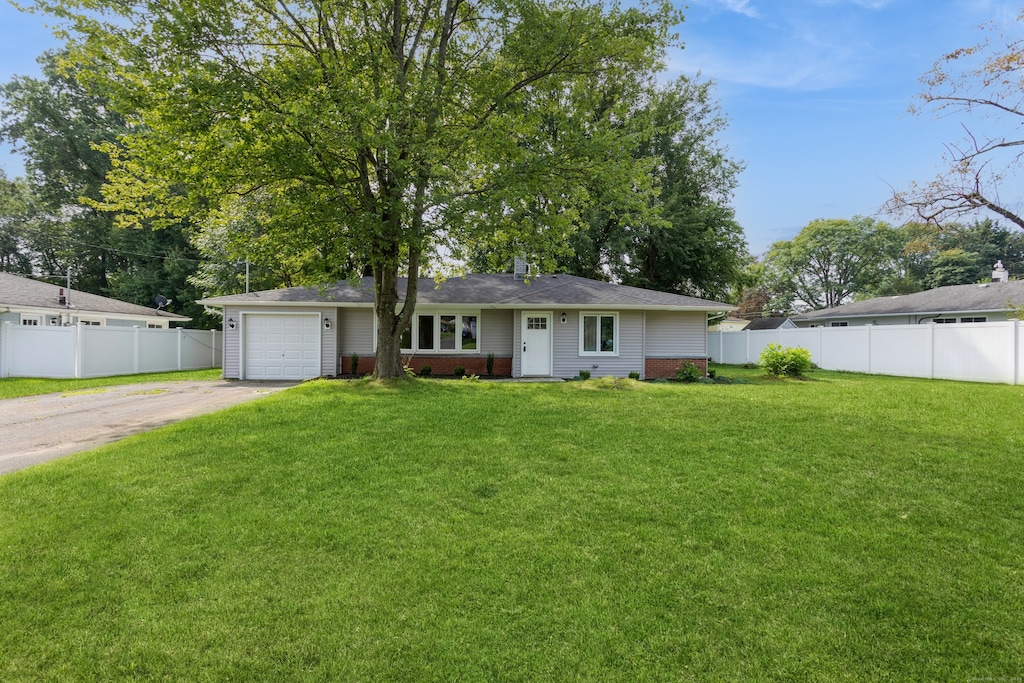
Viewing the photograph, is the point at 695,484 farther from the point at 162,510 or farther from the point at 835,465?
the point at 162,510

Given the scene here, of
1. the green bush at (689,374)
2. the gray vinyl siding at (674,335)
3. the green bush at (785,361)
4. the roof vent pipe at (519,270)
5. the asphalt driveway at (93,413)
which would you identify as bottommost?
the asphalt driveway at (93,413)

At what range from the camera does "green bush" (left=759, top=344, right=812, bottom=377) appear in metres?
14.2

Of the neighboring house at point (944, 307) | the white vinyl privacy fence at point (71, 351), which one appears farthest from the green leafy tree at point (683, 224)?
the white vinyl privacy fence at point (71, 351)

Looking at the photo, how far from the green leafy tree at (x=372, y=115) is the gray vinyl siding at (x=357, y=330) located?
3552mm

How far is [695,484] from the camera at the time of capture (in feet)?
15.7

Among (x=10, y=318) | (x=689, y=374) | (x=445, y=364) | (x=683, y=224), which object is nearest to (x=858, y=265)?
(x=683, y=224)

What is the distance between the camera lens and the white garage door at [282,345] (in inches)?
623

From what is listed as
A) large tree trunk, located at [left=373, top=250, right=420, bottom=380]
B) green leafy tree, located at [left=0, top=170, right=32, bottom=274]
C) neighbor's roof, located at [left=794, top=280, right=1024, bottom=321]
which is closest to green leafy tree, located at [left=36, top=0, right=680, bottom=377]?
large tree trunk, located at [left=373, top=250, right=420, bottom=380]

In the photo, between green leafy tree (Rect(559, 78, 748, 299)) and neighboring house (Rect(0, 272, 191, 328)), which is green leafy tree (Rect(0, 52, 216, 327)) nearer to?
neighboring house (Rect(0, 272, 191, 328))

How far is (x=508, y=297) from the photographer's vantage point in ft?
52.0

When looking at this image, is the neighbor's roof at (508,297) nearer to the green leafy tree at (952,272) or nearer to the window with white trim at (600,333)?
the window with white trim at (600,333)

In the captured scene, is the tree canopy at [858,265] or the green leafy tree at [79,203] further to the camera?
the tree canopy at [858,265]

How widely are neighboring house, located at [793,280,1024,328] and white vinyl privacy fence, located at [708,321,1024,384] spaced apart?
3.27 metres

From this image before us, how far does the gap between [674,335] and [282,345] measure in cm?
1284
